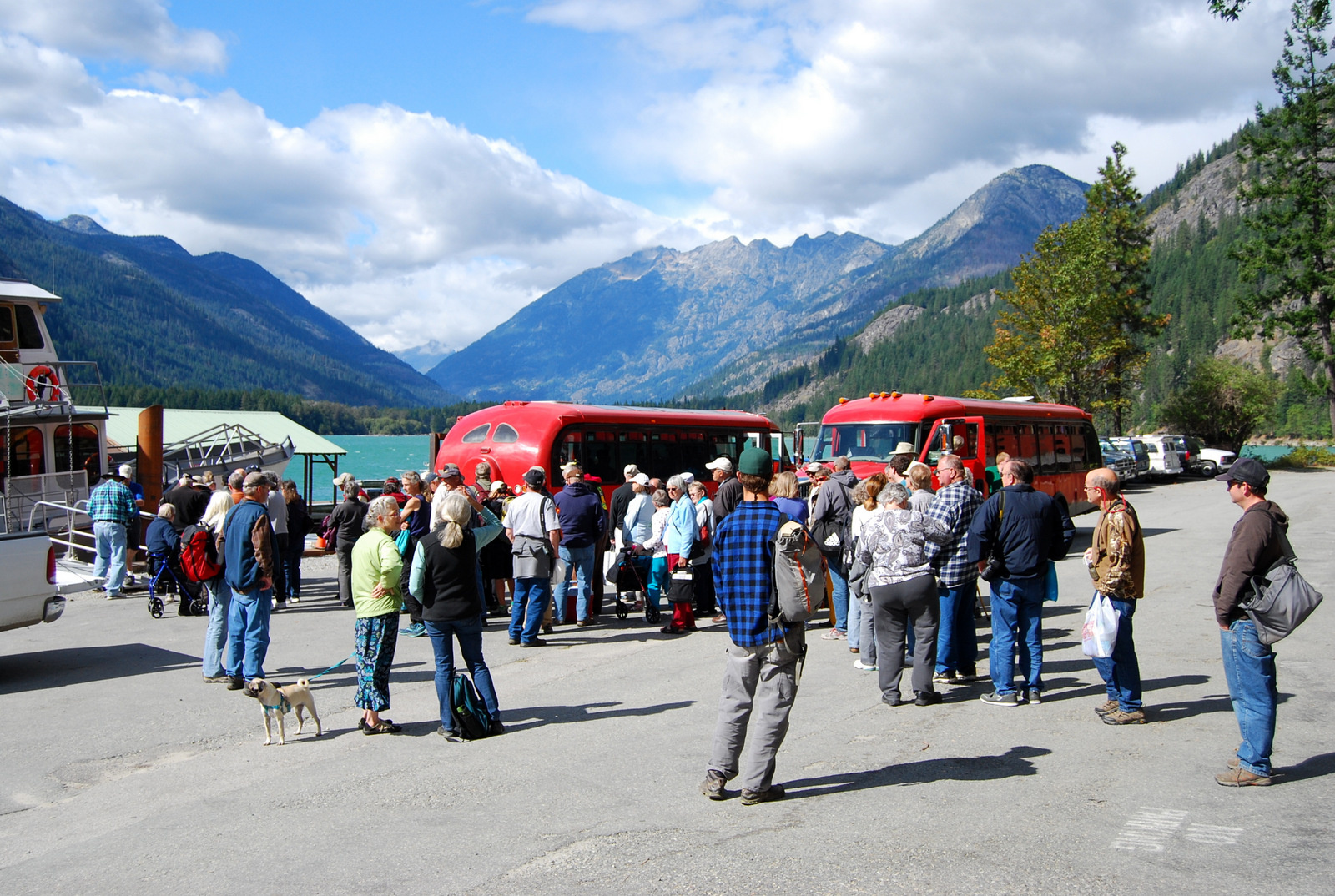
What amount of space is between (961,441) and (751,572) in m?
14.3

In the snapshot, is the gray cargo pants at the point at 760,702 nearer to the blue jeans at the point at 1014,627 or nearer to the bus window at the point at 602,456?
the blue jeans at the point at 1014,627

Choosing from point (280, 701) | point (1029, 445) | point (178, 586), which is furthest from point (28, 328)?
point (1029, 445)

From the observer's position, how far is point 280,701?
676 cm

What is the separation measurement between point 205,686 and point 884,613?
631 cm

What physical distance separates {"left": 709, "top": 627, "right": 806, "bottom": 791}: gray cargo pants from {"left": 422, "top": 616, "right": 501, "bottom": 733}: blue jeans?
7.33ft

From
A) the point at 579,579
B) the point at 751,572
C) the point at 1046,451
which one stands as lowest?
the point at 579,579

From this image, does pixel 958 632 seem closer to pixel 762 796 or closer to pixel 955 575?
pixel 955 575

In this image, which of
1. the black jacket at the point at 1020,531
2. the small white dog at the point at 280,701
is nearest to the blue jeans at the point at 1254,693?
the black jacket at the point at 1020,531

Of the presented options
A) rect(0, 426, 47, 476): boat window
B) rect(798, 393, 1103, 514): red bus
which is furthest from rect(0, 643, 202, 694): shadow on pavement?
rect(798, 393, 1103, 514): red bus

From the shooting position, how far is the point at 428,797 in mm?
5531

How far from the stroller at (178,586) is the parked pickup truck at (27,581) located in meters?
3.17

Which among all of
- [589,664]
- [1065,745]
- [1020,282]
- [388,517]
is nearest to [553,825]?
[388,517]

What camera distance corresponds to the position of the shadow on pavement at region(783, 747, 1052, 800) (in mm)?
5480

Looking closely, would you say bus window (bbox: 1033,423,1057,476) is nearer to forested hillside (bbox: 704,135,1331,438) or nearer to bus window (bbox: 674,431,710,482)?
bus window (bbox: 674,431,710,482)
